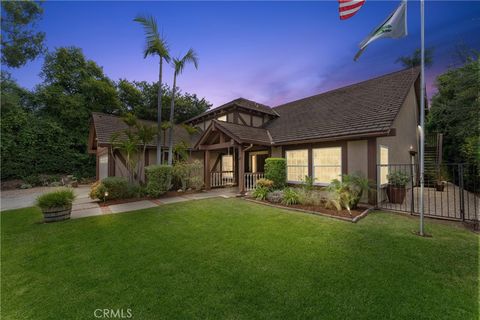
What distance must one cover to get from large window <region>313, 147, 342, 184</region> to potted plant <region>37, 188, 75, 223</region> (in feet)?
30.6

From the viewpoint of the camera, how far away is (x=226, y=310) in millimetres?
2248

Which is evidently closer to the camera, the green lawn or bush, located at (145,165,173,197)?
the green lawn

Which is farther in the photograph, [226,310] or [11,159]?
[11,159]

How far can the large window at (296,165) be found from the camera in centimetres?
949

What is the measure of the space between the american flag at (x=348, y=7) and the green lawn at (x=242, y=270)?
628 cm

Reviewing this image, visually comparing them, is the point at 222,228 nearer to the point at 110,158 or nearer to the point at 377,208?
the point at 377,208

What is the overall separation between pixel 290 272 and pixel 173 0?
A: 11854mm

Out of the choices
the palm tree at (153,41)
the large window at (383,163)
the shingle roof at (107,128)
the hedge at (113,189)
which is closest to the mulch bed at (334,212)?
the large window at (383,163)

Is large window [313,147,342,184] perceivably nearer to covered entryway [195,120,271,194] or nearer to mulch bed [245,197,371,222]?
mulch bed [245,197,371,222]

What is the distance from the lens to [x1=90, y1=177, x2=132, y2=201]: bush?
8414 mm

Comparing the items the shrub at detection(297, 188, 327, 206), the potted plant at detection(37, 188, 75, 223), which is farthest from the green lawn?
the shrub at detection(297, 188, 327, 206)

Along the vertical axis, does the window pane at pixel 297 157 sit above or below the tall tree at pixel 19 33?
below

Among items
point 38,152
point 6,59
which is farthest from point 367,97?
point 6,59

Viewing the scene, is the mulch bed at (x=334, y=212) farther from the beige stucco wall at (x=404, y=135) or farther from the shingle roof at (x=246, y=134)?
the shingle roof at (x=246, y=134)
